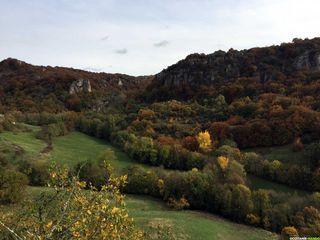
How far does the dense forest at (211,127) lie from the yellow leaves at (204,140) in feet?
0.90

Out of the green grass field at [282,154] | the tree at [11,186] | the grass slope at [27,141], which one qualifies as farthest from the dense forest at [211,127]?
the grass slope at [27,141]

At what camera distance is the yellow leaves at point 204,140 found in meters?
108

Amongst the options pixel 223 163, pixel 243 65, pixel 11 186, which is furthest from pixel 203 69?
pixel 11 186

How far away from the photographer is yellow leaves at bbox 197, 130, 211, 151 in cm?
10831

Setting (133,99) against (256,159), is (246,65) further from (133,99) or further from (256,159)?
(256,159)

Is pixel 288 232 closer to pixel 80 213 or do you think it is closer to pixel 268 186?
pixel 268 186

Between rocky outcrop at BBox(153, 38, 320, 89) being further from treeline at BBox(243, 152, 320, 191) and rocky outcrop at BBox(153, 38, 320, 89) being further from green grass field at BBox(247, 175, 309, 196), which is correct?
green grass field at BBox(247, 175, 309, 196)

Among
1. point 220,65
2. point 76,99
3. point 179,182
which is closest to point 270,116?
point 179,182

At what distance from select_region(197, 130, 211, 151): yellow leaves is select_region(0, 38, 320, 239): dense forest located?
27cm

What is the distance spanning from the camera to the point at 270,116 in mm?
114438

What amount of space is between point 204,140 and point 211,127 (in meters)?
9.79

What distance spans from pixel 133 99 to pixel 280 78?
62735mm

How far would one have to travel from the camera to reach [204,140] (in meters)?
110

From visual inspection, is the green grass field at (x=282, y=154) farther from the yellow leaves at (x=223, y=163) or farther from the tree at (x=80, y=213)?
the tree at (x=80, y=213)
